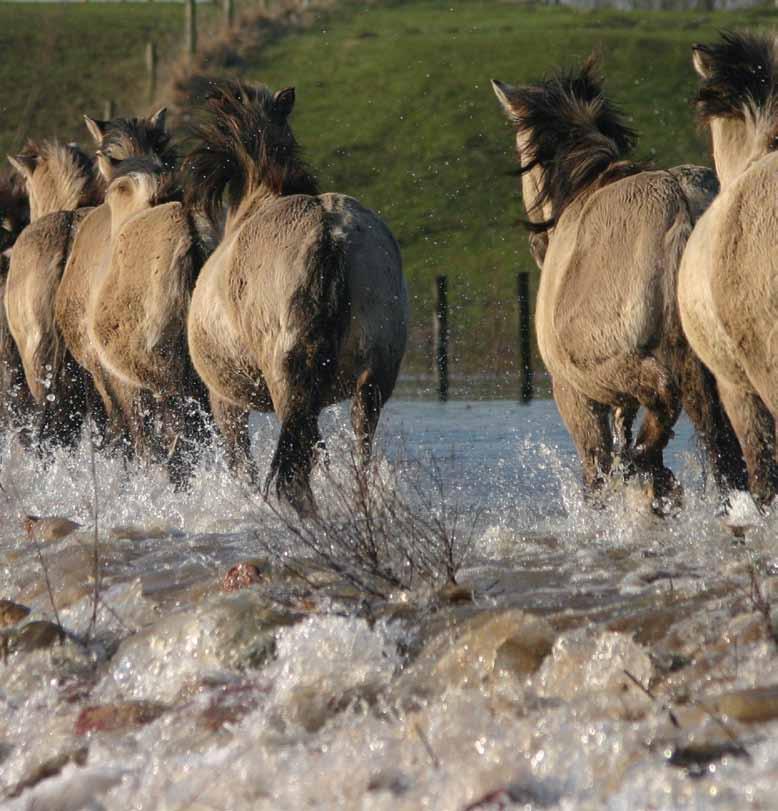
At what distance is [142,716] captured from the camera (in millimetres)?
4859

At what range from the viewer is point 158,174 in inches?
422

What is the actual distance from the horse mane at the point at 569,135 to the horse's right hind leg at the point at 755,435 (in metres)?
1.74

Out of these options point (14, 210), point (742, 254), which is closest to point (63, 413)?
point (14, 210)

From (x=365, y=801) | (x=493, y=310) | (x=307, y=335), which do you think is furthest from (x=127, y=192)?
(x=493, y=310)

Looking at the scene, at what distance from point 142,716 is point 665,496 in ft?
10.5

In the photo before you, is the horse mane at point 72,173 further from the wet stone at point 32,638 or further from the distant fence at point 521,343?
the wet stone at point 32,638

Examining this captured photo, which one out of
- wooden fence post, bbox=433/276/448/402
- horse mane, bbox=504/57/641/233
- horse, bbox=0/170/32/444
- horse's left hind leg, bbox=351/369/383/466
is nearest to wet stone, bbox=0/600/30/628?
horse's left hind leg, bbox=351/369/383/466

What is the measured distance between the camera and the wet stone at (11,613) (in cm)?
600

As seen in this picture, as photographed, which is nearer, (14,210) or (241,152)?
(241,152)

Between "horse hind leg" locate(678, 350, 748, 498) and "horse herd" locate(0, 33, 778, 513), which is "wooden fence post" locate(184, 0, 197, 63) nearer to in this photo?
"horse herd" locate(0, 33, 778, 513)

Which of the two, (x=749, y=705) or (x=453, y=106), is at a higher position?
(x=749, y=705)

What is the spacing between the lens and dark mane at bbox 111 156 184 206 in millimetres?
10484

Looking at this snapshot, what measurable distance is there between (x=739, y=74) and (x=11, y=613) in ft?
11.2

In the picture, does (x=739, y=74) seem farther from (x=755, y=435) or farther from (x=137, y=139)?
(x=137, y=139)
